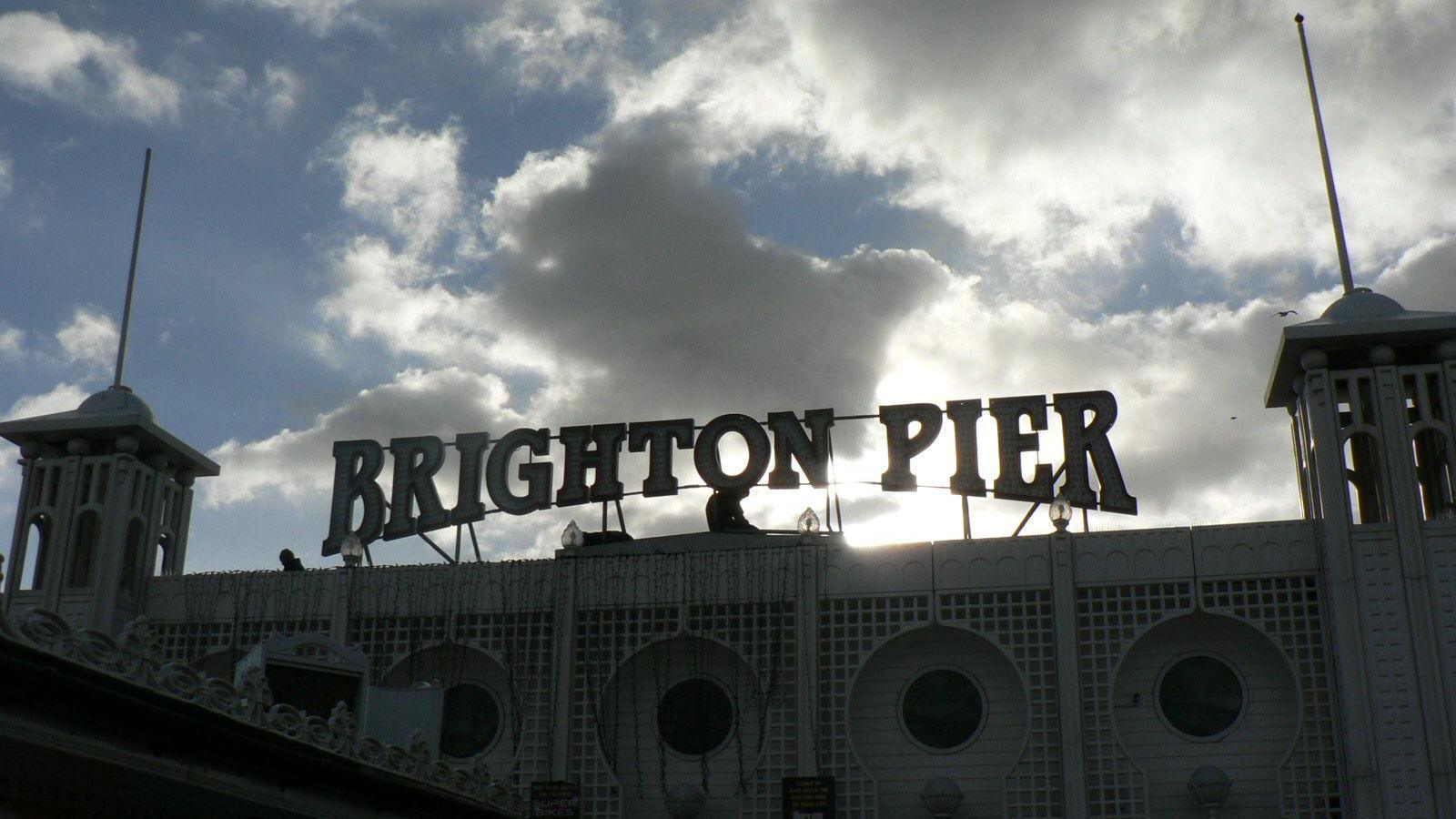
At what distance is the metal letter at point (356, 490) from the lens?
35.1 m

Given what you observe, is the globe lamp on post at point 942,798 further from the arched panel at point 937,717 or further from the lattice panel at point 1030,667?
the lattice panel at point 1030,667

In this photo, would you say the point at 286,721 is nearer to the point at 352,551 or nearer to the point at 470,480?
the point at 352,551

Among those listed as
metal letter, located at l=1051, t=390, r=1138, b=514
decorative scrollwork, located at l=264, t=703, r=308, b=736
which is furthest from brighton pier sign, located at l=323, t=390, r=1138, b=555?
decorative scrollwork, located at l=264, t=703, r=308, b=736

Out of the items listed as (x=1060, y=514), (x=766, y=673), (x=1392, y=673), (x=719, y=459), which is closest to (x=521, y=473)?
(x=719, y=459)

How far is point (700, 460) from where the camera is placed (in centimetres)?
3466

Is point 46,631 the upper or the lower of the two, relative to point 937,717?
lower

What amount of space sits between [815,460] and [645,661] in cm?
606

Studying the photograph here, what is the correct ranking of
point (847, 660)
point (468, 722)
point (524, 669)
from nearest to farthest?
point (847, 660), point (524, 669), point (468, 722)

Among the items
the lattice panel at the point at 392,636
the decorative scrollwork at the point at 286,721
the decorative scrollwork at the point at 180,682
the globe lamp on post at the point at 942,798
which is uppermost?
the lattice panel at the point at 392,636

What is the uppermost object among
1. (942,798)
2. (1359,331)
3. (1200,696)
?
(1359,331)

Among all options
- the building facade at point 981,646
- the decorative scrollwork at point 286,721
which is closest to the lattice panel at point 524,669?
the building facade at point 981,646

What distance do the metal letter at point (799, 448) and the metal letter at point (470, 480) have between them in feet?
22.6

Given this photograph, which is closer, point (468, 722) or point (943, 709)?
point (943, 709)

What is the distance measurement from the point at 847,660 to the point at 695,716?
3.46m
